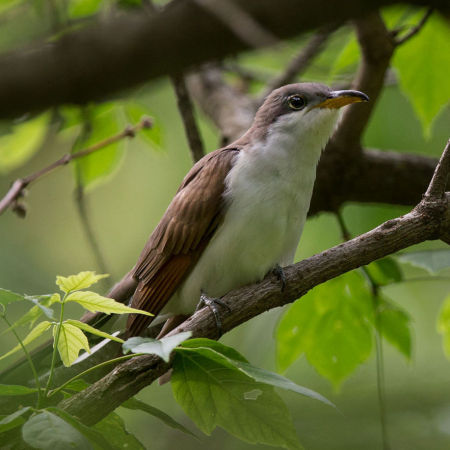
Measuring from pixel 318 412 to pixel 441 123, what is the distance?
412 cm

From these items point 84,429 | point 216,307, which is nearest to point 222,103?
point 216,307

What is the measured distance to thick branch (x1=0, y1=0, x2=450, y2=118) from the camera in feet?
6.91

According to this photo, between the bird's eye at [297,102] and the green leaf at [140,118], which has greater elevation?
the green leaf at [140,118]

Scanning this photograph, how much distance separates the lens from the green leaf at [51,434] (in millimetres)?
1916

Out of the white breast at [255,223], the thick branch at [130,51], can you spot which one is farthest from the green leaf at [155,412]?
the white breast at [255,223]

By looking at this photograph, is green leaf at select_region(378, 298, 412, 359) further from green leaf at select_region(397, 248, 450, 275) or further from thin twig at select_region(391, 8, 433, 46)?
thin twig at select_region(391, 8, 433, 46)

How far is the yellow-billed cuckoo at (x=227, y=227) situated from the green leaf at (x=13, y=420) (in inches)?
61.1

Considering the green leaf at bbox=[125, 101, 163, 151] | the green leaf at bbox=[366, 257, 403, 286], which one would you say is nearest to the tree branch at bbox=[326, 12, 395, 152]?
the green leaf at bbox=[125, 101, 163, 151]

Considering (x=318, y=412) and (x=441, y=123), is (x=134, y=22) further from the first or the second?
(x=441, y=123)

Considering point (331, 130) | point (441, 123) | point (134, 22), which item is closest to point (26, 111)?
point (134, 22)

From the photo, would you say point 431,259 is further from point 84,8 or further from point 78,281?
point 84,8

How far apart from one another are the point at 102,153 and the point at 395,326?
249 centimetres

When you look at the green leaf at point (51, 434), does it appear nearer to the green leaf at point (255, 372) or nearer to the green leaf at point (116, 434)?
the green leaf at point (116, 434)

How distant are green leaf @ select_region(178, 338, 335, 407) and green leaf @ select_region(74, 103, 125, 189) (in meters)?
2.98
